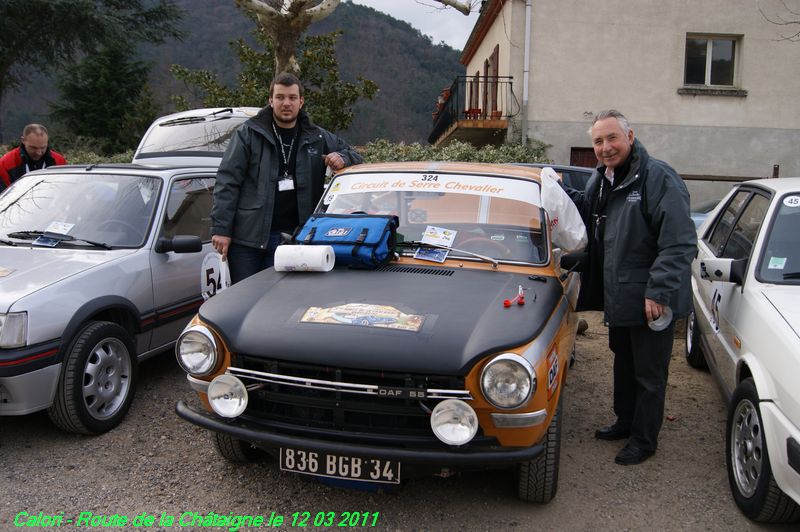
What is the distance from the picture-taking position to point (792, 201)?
12.6 ft

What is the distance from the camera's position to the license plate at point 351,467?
274 cm

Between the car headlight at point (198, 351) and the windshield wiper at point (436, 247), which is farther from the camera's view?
the windshield wiper at point (436, 247)

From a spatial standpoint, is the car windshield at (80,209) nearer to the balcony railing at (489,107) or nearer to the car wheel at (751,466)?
the car wheel at (751,466)

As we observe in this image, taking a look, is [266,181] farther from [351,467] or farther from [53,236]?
[351,467]

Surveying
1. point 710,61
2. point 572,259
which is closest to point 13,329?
point 572,259

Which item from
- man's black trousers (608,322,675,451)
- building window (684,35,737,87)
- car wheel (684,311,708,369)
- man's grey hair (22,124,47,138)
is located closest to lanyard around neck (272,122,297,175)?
man's black trousers (608,322,675,451)

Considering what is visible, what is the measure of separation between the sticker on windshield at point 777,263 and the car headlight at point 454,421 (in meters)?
2.09

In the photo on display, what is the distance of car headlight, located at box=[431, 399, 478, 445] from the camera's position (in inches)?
104

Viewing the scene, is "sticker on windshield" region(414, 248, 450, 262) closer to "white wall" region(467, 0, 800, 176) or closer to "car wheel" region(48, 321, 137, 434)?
"car wheel" region(48, 321, 137, 434)

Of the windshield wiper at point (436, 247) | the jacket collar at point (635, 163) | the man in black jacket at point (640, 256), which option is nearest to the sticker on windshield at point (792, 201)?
the man in black jacket at point (640, 256)

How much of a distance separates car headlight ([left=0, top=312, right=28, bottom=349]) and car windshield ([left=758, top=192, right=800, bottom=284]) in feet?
13.5

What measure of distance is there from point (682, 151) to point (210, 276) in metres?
12.5

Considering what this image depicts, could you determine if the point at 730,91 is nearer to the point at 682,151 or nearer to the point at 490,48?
the point at 682,151

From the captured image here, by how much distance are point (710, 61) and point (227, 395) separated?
14.8 meters
